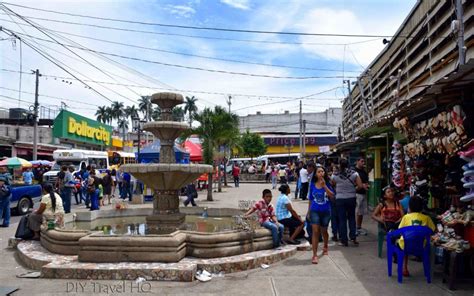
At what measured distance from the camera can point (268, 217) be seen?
8094 mm

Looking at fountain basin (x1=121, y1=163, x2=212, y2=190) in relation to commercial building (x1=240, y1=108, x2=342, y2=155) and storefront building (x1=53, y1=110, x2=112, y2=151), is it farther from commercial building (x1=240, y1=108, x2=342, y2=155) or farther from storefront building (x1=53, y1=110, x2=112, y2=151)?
commercial building (x1=240, y1=108, x2=342, y2=155)

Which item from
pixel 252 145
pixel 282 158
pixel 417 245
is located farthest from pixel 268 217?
pixel 252 145

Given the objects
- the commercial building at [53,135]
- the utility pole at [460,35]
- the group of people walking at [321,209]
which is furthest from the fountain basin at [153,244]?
the commercial building at [53,135]

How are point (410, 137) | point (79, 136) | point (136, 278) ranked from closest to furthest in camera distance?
point (136, 278)
point (410, 137)
point (79, 136)

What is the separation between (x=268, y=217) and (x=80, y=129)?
115ft

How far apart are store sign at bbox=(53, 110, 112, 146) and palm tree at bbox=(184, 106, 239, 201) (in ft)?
58.9

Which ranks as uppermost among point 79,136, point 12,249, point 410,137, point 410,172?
point 79,136

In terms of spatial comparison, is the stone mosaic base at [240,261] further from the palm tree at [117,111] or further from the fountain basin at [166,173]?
the palm tree at [117,111]

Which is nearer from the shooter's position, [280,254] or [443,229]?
[443,229]

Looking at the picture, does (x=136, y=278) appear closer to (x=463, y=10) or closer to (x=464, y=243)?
(x=464, y=243)

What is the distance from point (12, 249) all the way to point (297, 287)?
21.1ft

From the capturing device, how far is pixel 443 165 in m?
7.40

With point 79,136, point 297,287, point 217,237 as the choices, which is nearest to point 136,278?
point 217,237

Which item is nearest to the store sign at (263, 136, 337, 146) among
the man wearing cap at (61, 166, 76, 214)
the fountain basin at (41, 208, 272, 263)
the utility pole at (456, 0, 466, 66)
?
the man wearing cap at (61, 166, 76, 214)
